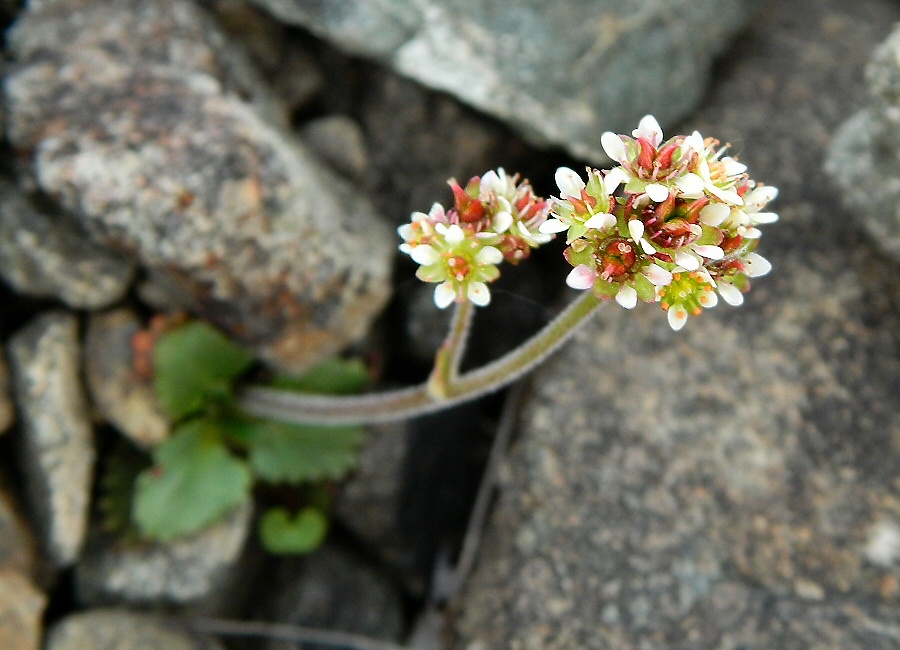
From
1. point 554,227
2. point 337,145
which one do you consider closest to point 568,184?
point 554,227

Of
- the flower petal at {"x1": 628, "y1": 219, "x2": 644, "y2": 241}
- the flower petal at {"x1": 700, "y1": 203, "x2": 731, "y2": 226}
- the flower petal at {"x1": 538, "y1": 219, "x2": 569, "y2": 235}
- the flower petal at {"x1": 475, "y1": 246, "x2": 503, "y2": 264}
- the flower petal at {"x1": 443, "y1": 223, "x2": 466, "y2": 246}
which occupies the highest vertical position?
the flower petal at {"x1": 700, "y1": 203, "x2": 731, "y2": 226}

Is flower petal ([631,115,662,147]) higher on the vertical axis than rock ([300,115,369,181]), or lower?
higher

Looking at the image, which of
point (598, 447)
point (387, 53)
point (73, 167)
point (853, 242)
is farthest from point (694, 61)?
point (73, 167)

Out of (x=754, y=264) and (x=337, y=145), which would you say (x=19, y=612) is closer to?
(x=337, y=145)

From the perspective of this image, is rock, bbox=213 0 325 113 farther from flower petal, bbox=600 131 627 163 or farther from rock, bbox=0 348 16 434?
flower petal, bbox=600 131 627 163

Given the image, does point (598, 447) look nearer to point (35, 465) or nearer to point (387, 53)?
point (387, 53)

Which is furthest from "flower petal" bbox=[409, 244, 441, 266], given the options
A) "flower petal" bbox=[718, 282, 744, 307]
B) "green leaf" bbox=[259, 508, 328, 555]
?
"green leaf" bbox=[259, 508, 328, 555]

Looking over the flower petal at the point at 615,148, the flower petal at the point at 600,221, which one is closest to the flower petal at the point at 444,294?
the flower petal at the point at 600,221

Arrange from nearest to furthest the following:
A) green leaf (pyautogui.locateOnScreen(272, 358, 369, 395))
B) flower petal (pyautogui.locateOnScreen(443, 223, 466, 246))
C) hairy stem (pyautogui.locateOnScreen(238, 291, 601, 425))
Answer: flower petal (pyautogui.locateOnScreen(443, 223, 466, 246)) < hairy stem (pyautogui.locateOnScreen(238, 291, 601, 425)) < green leaf (pyautogui.locateOnScreen(272, 358, 369, 395))

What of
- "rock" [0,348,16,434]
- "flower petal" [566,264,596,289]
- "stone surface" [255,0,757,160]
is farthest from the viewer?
"stone surface" [255,0,757,160]
